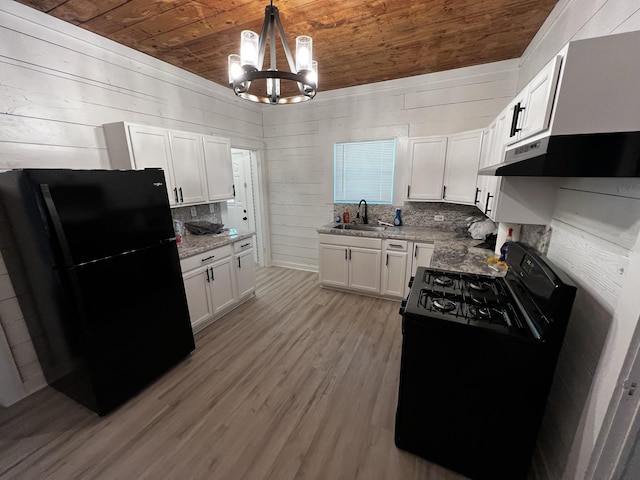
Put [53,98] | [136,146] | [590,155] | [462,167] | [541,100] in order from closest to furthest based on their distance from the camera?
[590,155] < [541,100] < [53,98] < [136,146] < [462,167]

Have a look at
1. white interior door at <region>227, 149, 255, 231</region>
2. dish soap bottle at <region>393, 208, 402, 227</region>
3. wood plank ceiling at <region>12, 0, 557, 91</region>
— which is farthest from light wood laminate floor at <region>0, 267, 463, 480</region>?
wood plank ceiling at <region>12, 0, 557, 91</region>

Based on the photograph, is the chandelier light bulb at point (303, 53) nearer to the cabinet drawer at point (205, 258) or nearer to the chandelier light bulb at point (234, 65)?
the chandelier light bulb at point (234, 65)

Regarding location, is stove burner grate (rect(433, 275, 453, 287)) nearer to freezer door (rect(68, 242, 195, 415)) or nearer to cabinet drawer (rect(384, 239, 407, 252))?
cabinet drawer (rect(384, 239, 407, 252))

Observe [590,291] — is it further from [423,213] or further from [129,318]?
[129,318]

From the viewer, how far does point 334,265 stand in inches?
143

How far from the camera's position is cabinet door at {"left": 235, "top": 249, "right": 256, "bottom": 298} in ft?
10.6

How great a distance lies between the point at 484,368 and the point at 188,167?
311 centimetres

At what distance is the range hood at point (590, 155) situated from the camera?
793 millimetres

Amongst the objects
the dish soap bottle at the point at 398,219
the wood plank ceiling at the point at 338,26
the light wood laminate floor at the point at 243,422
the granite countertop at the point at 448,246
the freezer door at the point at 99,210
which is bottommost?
the light wood laminate floor at the point at 243,422

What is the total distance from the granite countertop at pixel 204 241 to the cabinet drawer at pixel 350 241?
104cm

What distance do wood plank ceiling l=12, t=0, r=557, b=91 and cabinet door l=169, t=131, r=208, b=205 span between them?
84cm

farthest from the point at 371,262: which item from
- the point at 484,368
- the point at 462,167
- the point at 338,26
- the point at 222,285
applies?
the point at 338,26

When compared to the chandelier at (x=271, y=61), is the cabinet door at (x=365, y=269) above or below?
below

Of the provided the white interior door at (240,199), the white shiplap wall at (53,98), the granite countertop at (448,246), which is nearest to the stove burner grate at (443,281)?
the granite countertop at (448,246)
